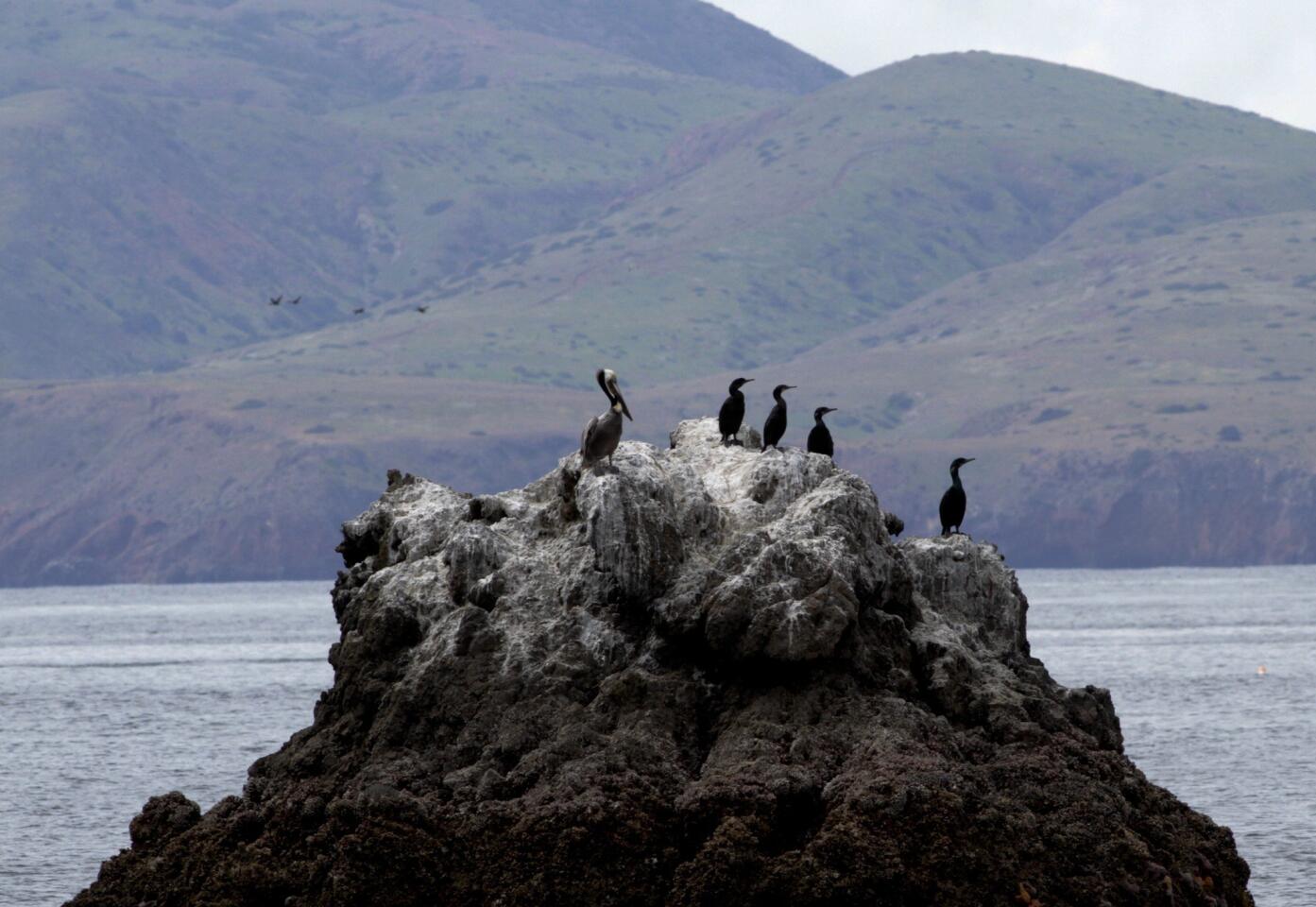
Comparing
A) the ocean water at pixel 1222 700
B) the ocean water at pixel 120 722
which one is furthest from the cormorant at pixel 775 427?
the ocean water at pixel 120 722

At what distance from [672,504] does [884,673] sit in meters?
3.22

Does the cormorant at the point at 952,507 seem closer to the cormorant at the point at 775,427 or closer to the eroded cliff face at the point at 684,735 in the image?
the eroded cliff face at the point at 684,735

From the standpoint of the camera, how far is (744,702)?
2553 cm

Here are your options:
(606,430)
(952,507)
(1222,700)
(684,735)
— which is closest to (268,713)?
(1222,700)

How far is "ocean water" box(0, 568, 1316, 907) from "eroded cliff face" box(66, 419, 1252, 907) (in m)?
7.78

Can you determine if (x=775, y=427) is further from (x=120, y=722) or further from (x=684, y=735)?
(x=120, y=722)

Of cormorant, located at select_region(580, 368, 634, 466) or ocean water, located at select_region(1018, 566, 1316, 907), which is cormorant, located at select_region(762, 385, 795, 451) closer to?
cormorant, located at select_region(580, 368, 634, 466)

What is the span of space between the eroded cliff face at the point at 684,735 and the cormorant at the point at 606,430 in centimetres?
32

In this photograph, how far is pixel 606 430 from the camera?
26859 mm

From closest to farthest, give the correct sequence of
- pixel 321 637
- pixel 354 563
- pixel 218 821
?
pixel 218 821
pixel 354 563
pixel 321 637

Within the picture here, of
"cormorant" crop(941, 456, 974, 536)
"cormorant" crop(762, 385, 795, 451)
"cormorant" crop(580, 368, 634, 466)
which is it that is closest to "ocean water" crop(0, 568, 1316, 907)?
"cormorant" crop(941, 456, 974, 536)

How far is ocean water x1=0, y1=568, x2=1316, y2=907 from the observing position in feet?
128

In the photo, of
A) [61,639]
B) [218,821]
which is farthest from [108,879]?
[61,639]

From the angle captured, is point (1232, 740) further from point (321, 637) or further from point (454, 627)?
point (321, 637)
